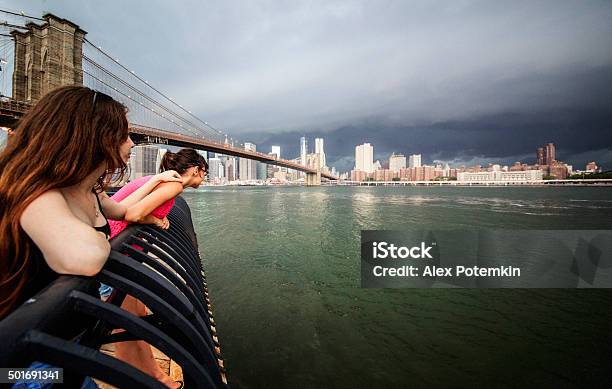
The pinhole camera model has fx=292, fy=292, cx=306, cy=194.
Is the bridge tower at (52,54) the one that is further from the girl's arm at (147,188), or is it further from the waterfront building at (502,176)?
the waterfront building at (502,176)

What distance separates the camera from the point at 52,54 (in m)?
23.2

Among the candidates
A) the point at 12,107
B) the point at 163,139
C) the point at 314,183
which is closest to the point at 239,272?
the point at 12,107

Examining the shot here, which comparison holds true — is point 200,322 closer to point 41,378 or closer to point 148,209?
point 41,378

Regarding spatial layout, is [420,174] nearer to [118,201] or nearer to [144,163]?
[144,163]

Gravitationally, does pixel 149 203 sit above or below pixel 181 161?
below

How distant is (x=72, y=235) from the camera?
0.85m

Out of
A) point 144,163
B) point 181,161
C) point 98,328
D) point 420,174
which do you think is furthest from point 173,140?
point 420,174

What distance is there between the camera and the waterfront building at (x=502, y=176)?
362ft

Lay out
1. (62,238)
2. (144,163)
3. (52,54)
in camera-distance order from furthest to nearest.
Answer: (144,163) → (52,54) → (62,238)

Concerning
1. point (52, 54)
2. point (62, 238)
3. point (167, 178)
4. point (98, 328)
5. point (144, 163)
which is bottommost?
point (98, 328)

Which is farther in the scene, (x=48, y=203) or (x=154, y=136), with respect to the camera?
(x=154, y=136)

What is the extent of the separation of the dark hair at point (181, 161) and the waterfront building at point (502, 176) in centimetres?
12976

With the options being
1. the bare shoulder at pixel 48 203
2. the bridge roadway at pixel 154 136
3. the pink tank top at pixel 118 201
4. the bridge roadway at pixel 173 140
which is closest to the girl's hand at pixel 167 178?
the pink tank top at pixel 118 201

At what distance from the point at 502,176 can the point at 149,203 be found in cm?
13926
